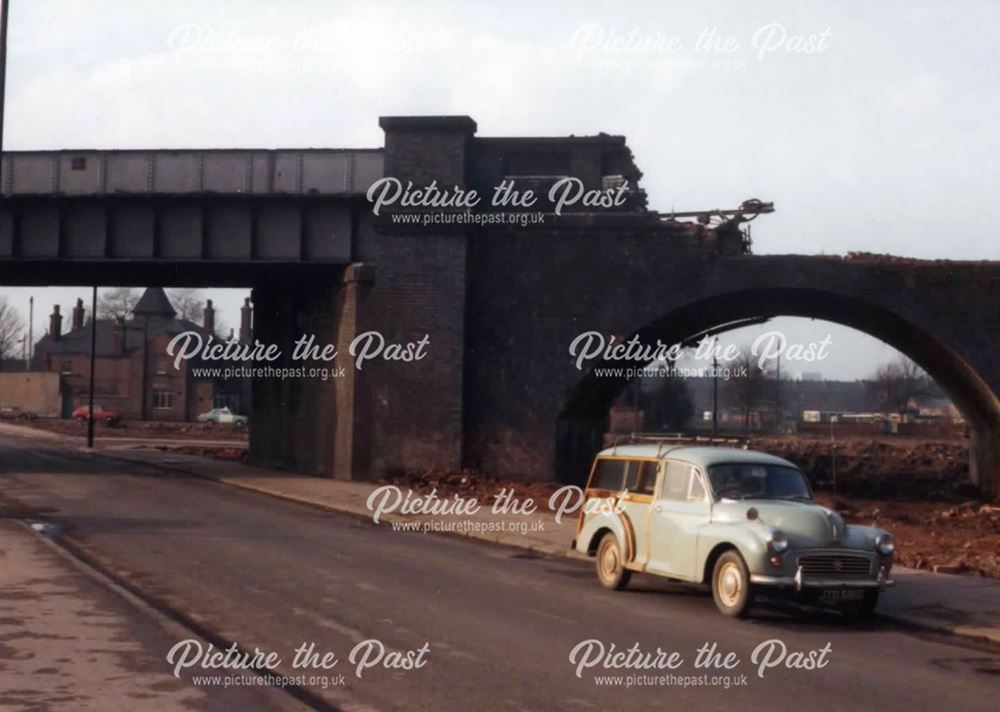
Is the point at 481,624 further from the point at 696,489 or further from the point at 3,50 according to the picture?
the point at 3,50

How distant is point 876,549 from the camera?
44.1 feet

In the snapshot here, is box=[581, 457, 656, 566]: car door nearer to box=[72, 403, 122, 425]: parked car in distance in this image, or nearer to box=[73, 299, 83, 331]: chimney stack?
box=[72, 403, 122, 425]: parked car in distance

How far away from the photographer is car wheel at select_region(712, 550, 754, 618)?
13.1 metres

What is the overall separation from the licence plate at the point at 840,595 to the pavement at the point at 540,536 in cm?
78

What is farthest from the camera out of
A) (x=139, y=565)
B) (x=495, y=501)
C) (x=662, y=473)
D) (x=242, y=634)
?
(x=495, y=501)

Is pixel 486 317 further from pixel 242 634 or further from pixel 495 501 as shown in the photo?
pixel 242 634

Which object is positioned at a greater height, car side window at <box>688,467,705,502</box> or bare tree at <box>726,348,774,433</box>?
bare tree at <box>726,348,774,433</box>

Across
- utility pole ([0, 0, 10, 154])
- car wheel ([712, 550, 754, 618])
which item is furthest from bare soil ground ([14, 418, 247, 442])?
car wheel ([712, 550, 754, 618])

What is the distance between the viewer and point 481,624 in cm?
1239

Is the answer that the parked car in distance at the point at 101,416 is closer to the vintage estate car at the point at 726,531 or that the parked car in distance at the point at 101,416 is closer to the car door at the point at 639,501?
the vintage estate car at the point at 726,531

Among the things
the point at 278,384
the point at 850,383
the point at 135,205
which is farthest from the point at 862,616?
the point at 850,383

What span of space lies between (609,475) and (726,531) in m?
3.02

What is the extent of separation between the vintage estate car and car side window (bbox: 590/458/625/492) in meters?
0.02

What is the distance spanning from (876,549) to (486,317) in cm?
2051
